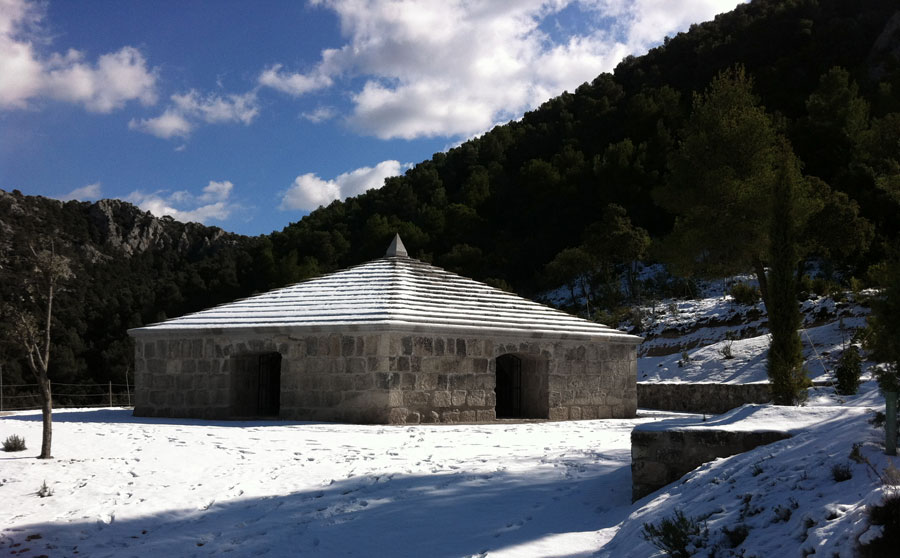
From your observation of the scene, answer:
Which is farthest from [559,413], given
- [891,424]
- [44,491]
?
[891,424]

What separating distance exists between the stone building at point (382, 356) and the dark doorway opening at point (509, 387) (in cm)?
7

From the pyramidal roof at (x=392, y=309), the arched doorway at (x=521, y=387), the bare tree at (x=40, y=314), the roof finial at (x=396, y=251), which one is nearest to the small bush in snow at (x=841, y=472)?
the bare tree at (x=40, y=314)

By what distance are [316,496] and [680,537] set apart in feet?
12.3

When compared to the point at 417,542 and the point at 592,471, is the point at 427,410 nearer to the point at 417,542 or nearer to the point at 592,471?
the point at 592,471

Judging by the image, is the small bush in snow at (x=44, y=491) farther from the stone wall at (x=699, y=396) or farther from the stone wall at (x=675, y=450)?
the stone wall at (x=699, y=396)

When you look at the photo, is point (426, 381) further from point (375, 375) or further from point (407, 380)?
point (375, 375)

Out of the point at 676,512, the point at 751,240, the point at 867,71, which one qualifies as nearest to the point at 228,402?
the point at 676,512

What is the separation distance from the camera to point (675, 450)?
5863mm

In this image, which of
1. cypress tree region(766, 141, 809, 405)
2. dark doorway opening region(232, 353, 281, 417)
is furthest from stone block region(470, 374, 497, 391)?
cypress tree region(766, 141, 809, 405)

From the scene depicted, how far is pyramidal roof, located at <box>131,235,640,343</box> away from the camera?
43.5ft

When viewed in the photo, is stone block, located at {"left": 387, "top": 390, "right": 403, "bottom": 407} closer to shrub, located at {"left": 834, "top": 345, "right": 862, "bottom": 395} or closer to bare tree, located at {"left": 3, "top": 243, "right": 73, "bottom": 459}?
bare tree, located at {"left": 3, "top": 243, "right": 73, "bottom": 459}

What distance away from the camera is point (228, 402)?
45.2 ft

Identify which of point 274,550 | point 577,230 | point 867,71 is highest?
point 867,71

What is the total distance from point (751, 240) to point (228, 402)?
1549 cm
